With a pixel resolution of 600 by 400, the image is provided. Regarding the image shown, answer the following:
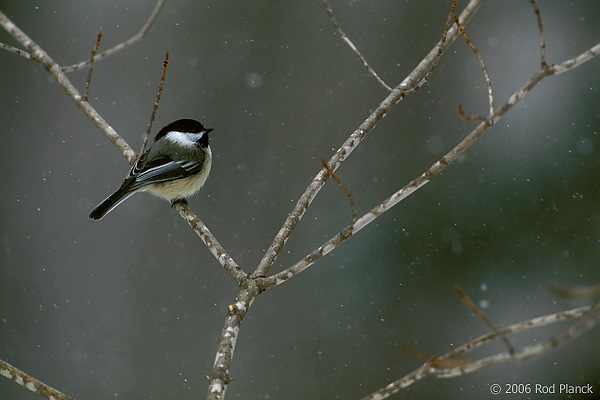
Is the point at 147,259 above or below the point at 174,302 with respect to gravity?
above

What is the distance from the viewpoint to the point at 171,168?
3.94 m

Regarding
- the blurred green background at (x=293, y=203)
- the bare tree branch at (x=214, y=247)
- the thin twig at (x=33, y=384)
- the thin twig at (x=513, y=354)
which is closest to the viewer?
the thin twig at (x=513, y=354)

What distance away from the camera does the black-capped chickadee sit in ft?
12.0

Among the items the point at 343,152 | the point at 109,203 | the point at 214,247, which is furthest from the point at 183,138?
the point at 343,152

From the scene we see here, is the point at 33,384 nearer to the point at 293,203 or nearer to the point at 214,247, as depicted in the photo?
the point at 214,247

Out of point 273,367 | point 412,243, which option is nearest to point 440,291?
point 412,243

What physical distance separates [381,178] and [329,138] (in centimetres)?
72

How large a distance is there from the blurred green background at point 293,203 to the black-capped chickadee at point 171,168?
2.28 m

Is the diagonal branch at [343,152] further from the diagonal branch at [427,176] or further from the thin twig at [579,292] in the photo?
the thin twig at [579,292]

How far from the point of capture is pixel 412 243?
250 inches

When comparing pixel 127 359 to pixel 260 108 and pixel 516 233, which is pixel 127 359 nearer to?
pixel 260 108

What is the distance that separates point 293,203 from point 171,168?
2.56 metres

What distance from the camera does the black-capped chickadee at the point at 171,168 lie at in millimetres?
3672

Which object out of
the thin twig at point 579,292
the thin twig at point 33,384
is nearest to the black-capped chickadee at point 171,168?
the thin twig at point 33,384
